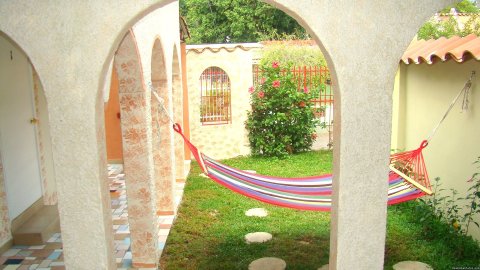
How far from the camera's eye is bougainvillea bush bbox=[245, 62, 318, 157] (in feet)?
29.0

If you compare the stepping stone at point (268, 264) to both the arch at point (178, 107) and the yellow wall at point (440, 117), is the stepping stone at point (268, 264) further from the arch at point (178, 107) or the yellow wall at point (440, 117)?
the arch at point (178, 107)

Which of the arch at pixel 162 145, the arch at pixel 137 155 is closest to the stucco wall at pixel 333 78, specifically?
the arch at pixel 137 155

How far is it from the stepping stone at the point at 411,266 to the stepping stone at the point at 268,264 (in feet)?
3.53

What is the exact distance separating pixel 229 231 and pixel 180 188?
1889 millimetres

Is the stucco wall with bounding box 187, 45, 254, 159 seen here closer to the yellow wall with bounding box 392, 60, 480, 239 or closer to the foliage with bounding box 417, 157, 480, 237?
the yellow wall with bounding box 392, 60, 480, 239

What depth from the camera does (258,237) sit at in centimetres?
493

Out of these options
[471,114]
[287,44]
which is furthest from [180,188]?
[287,44]

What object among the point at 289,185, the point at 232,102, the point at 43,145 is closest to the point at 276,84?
the point at 232,102

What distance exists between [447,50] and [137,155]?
3.20 meters

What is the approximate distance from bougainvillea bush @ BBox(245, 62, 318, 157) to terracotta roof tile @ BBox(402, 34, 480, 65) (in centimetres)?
332

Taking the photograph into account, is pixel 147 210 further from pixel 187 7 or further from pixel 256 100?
pixel 187 7

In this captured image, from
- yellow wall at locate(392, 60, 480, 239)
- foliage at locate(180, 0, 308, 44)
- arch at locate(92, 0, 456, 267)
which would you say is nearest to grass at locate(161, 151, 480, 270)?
yellow wall at locate(392, 60, 480, 239)

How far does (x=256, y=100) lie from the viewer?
8.92 meters

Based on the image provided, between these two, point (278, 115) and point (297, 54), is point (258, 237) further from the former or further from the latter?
point (297, 54)
